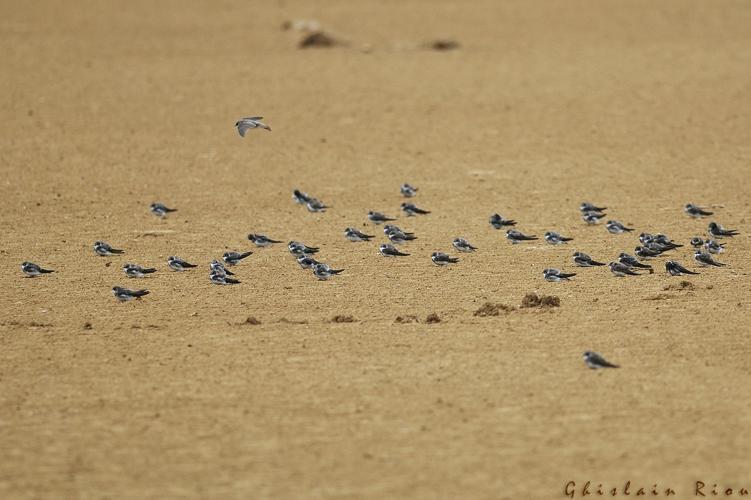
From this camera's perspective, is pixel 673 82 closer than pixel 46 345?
No

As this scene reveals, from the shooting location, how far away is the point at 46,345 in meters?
13.0

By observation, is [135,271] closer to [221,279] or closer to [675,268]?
[221,279]

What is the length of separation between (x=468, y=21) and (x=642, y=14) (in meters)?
5.99

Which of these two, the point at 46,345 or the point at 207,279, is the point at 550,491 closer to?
the point at 46,345

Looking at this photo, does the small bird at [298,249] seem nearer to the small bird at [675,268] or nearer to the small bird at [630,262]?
the small bird at [630,262]

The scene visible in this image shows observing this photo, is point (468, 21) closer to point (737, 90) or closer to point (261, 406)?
point (737, 90)

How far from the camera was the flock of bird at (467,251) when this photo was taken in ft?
50.5

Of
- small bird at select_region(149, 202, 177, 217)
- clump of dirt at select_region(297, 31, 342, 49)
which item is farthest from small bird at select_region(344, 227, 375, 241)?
clump of dirt at select_region(297, 31, 342, 49)

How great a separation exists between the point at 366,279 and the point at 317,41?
21594mm

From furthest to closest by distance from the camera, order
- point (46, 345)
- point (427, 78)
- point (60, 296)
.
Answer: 1. point (427, 78)
2. point (60, 296)
3. point (46, 345)

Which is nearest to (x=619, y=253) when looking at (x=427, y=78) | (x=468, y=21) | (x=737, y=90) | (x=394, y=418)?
(x=394, y=418)

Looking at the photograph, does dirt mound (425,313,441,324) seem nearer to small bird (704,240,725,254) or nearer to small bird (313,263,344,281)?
small bird (313,263,344,281)

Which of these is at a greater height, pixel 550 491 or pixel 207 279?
pixel 550 491

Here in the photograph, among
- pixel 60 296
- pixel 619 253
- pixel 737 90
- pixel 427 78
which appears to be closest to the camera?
pixel 60 296
